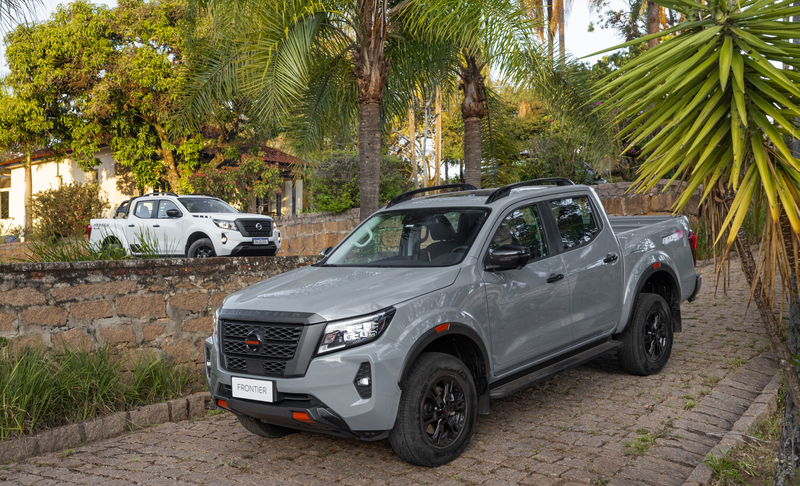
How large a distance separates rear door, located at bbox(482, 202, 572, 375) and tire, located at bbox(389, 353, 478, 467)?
42 cm

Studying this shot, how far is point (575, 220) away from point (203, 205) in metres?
9.98

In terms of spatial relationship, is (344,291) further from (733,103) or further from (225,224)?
(225,224)

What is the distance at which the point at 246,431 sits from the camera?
5336 mm

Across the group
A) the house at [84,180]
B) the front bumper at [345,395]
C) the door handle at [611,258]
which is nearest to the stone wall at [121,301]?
the front bumper at [345,395]

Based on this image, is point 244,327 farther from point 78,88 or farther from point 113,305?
point 78,88

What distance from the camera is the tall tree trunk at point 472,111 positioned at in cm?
1213

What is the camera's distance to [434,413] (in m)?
4.24

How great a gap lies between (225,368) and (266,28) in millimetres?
6889

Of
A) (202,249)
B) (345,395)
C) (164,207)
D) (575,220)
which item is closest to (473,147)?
(202,249)

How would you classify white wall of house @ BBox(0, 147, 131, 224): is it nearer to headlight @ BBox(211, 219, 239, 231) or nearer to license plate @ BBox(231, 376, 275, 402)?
headlight @ BBox(211, 219, 239, 231)

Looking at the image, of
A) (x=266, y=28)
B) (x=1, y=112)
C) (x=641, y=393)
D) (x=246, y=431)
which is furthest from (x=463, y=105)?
(x=1, y=112)

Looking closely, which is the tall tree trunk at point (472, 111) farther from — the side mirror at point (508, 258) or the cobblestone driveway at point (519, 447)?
the side mirror at point (508, 258)

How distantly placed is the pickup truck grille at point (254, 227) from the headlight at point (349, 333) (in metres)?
9.59

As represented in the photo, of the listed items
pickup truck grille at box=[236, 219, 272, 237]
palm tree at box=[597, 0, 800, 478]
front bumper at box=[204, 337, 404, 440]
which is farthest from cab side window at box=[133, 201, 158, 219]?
palm tree at box=[597, 0, 800, 478]
